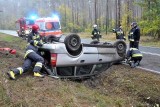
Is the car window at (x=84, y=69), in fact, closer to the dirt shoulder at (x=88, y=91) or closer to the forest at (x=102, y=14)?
the dirt shoulder at (x=88, y=91)

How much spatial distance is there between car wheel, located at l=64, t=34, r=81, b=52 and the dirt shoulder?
117 cm

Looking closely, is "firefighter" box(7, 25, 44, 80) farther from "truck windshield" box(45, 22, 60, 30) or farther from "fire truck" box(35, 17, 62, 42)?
"truck windshield" box(45, 22, 60, 30)

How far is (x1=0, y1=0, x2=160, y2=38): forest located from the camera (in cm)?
2386

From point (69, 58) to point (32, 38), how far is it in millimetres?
1595

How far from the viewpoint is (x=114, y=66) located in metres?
9.97

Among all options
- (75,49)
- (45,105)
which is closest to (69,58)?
(75,49)

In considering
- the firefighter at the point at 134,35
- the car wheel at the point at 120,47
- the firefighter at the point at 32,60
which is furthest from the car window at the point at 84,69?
the firefighter at the point at 134,35

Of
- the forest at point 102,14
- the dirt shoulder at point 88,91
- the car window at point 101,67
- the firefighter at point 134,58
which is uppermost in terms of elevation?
the forest at point 102,14

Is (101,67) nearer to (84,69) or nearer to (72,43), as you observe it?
(84,69)

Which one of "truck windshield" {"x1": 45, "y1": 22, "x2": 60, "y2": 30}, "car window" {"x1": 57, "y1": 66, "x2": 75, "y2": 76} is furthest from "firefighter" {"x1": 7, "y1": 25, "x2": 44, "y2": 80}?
"truck windshield" {"x1": 45, "y1": 22, "x2": 60, "y2": 30}

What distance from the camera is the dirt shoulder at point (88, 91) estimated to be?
5688 millimetres

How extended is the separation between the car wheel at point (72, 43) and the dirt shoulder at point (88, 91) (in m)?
A: 1.17

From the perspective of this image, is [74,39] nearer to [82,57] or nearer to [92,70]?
[82,57]

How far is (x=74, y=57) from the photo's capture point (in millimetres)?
8234
